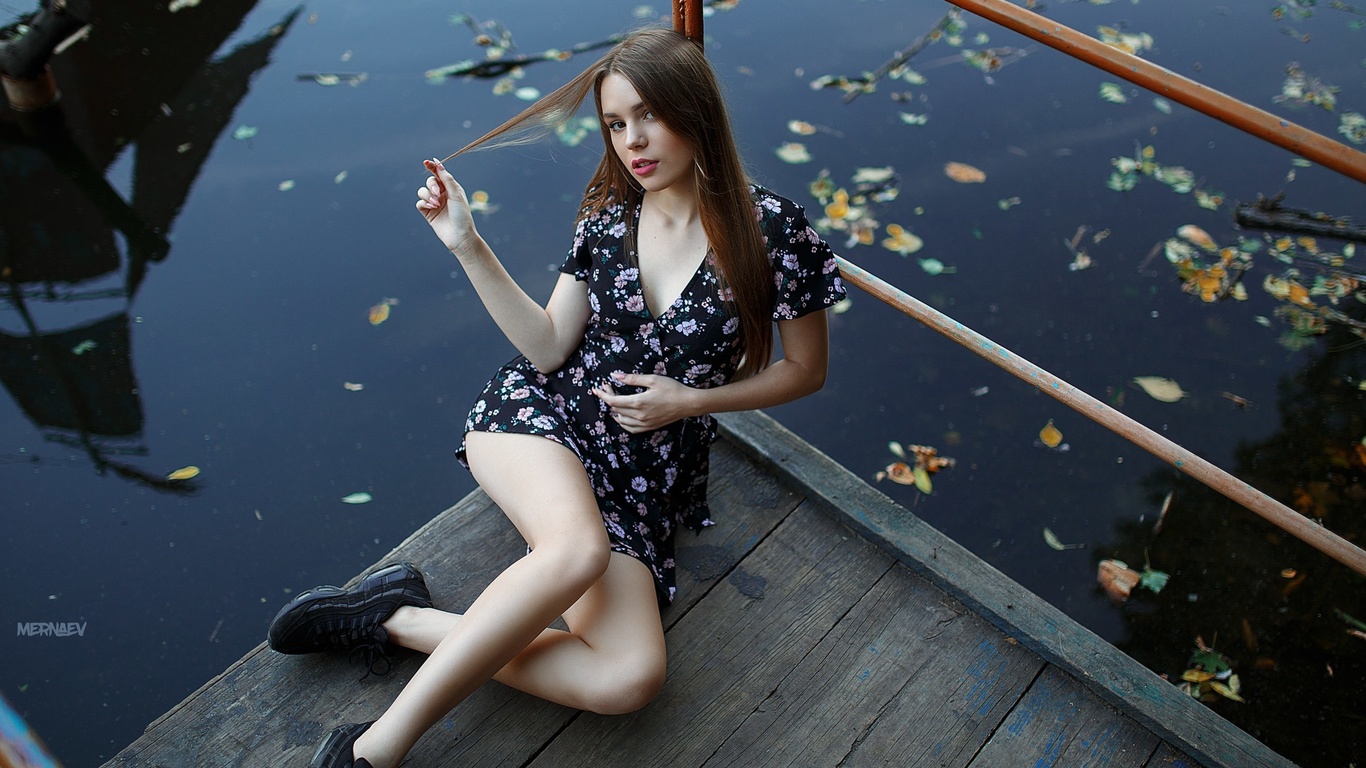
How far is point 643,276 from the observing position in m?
2.12

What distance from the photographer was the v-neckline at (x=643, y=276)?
2061 millimetres

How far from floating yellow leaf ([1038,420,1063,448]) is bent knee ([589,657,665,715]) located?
1836 millimetres

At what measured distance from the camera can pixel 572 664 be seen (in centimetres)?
195

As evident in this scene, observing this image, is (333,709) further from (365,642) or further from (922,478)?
(922,478)

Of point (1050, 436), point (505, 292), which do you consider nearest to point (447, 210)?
point (505, 292)

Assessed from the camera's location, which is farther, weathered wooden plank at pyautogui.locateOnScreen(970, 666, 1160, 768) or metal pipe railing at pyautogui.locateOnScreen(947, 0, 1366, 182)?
weathered wooden plank at pyautogui.locateOnScreen(970, 666, 1160, 768)

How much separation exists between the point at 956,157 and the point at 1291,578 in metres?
2.21

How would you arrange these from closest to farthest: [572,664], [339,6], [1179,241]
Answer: [572,664], [1179,241], [339,6]

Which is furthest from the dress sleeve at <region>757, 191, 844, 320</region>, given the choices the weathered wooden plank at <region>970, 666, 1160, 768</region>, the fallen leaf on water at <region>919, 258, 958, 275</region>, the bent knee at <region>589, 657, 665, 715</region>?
the fallen leaf on water at <region>919, 258, 958, 275</region>

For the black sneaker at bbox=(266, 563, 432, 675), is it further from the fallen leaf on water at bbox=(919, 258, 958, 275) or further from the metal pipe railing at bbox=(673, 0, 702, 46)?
the fallen leaf on water at bbox=(919, 258, 958, 275)

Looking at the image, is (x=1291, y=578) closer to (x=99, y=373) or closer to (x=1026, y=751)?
(x=1026, y=751)

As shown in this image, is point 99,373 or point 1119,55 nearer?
point 1119,55

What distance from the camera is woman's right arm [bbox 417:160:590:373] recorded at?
1.93 m

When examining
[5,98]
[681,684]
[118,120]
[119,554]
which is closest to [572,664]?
[681,684]
